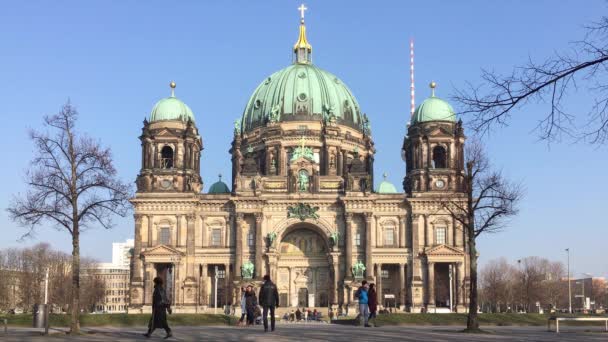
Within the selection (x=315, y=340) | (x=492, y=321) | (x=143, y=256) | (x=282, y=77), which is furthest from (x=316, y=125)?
(x=315, y=340)

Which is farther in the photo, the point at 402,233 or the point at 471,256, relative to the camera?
the point at 402,233

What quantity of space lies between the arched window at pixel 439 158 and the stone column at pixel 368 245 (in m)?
10.9

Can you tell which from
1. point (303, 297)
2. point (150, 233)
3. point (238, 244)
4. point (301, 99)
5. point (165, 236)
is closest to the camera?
point (238, 244)

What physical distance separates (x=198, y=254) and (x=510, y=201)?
5149 centimetres

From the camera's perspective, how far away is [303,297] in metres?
94.9

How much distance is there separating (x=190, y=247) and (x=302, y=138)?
2119cm

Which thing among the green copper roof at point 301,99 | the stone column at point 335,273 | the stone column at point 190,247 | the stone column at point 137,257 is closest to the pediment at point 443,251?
the stone column at point 335,273

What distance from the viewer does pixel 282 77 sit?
110438 millimetres

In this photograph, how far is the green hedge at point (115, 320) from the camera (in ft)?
166

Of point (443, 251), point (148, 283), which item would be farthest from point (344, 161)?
point (148, 283)

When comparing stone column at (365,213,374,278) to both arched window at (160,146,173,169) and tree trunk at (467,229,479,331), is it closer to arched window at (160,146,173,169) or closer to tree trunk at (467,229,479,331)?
arched window at (160,146,173,169)

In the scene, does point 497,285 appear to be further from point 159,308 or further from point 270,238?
point 159,308

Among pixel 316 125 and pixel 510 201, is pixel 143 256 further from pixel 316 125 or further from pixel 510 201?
pixel 510 201

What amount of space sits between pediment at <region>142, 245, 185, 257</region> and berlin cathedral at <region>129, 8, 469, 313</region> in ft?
0.37
